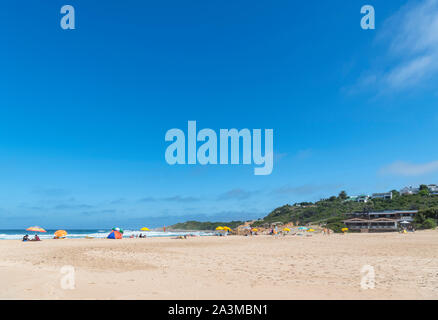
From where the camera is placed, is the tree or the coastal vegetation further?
the tree

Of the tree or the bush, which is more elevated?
the tree

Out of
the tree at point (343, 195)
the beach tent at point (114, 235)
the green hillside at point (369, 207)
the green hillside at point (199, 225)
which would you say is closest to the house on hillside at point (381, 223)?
the green hillside at point (369, 207)

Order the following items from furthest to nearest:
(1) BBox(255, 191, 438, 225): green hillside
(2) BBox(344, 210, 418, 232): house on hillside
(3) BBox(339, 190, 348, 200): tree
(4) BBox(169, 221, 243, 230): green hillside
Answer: (4) BBox(169, 221, 243, 230): green hillside, (3) BBox(339, 190, 348, 200): tree, (1) BBox(255, 191, 438, 225): green hillside, (2) BBox(344, 210, 418, 232): house on hillside

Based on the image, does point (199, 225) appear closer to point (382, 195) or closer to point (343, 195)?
point (343, 195)

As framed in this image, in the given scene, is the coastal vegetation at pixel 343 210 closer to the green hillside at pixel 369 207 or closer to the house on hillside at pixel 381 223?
the green hillside at pixel 369 207

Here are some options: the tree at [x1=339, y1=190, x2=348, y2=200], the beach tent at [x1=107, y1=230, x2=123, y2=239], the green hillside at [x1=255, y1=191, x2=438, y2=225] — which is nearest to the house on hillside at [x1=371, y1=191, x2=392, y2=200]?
the tree at [x1=339, y1=190, x2=348, y2=200]

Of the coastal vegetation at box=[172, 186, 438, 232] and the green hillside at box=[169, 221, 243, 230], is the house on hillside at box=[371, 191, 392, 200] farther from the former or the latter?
the green hillside at box=[169, 221, 243, 230]

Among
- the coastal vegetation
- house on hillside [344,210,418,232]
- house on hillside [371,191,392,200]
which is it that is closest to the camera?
house on hillside [344,210,418,232]
